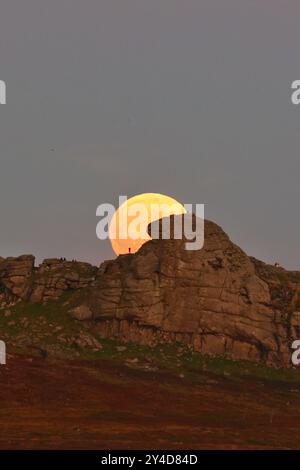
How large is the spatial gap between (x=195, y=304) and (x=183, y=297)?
1457 millimetres

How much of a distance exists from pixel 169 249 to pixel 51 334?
52.0 feet

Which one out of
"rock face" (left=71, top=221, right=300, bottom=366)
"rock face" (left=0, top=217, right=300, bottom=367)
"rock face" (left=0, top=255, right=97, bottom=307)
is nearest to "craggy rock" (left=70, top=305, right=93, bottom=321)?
"rock face" (left=0, top=217, right=300, bottom=367)

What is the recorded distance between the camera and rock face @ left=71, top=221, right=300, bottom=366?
81000 mm

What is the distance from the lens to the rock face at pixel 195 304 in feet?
266

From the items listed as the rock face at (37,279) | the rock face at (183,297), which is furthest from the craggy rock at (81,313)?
the rock face at (37,279)

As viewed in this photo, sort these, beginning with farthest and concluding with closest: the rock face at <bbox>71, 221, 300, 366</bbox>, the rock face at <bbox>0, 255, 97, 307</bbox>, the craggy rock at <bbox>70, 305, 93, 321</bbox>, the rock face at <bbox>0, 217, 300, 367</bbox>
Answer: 1. the rock face at <bbox>0, 255, 97, 307</bbox>
2. the craggy rock at <bbox>70, 305, 93, 321</bbox>
3. the rock face at <bbox>0, 217, 300, 367</bbox>
4. the rock face at <bbox>71, 221, 300, 366</bbox>

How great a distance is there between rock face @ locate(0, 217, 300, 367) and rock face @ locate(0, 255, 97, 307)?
11 cm

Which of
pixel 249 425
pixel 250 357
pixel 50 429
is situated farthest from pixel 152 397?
pixel 250 357

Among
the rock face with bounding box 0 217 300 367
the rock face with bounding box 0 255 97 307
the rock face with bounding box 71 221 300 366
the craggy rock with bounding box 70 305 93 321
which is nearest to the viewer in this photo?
the rock face with bounding box 71 221 300 366

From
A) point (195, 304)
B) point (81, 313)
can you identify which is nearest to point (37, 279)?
point (81, 313)

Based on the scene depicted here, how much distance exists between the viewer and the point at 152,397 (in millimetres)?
62250

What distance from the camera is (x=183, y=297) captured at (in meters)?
82.2

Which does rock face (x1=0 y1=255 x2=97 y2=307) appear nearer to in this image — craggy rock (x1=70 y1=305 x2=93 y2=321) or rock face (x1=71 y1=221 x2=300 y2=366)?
rock face (x1=71 y1=221 x2=300 y2=366)
